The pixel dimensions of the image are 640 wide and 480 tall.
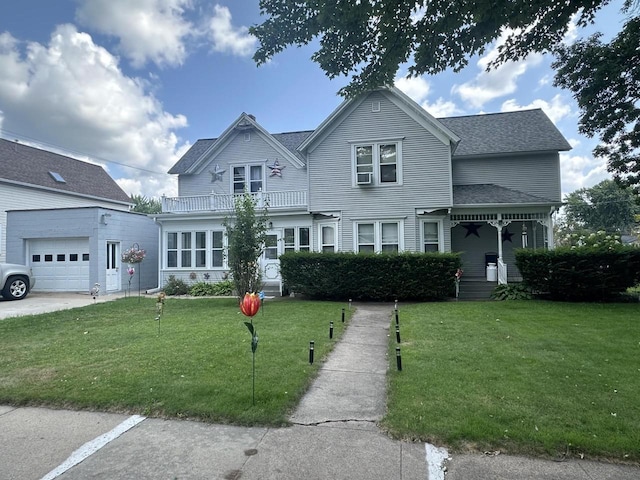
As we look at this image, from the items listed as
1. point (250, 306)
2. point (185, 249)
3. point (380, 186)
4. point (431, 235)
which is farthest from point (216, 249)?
point (250, 306)

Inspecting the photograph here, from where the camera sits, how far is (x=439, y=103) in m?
16.9

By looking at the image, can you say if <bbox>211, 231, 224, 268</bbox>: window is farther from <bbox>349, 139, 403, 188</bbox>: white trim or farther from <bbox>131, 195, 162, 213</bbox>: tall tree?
<bbox>131, 195, 162, 213</bbox>: tall tree

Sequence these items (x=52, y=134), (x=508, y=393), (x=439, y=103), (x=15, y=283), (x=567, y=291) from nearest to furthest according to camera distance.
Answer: (x=508, y=393) → (x=567, y=291) → (x=15, y=283) → (x=439, y=103) → (x=52, y=134)

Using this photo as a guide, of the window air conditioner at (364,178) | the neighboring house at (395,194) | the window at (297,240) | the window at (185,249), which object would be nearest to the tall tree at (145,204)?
the window at (185,249)

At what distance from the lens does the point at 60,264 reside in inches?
674

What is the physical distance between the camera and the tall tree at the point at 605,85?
12664mm

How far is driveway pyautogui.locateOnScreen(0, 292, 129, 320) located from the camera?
11500 millimetres

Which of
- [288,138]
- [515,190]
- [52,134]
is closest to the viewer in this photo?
[515,190]

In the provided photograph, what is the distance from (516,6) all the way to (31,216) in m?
20.6

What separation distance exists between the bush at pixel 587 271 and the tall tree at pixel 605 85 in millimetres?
5968

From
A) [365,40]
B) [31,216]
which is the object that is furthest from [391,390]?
[31,216]

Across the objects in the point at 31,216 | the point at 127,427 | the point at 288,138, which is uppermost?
the point at 288,138

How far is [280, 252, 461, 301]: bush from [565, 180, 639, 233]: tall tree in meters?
41.2

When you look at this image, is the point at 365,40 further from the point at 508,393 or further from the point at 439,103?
the point at 439,103
